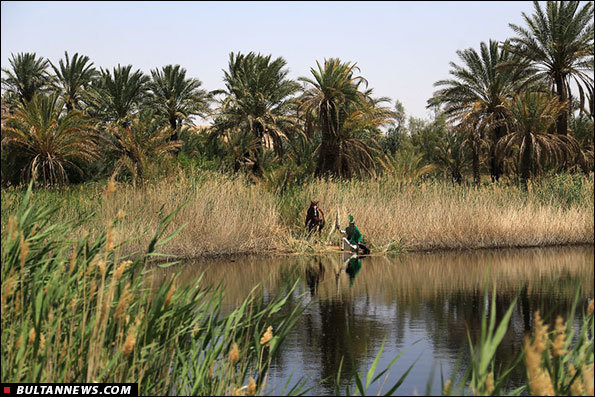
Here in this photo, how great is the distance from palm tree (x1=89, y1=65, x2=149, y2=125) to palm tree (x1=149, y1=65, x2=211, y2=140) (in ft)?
4.10

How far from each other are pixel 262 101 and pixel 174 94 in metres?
8.12

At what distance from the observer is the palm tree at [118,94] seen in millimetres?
40969

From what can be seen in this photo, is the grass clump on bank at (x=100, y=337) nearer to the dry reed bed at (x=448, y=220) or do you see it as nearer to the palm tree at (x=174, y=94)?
the dry reed bed at (x=448, y=220)

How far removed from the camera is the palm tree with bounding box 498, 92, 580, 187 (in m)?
33.3

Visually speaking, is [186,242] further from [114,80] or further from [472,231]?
[114,80]

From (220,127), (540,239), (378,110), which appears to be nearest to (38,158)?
(220,127)

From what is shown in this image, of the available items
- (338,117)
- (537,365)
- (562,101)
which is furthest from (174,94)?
(537,365)

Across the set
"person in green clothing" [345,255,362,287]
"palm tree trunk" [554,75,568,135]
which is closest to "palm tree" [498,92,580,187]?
"palm tree trunk" [554,75,568,135]

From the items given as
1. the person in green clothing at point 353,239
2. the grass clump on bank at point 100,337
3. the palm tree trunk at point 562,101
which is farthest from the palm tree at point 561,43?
the grass clump on bank at point 100,337

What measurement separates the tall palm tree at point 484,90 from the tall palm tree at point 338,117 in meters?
6.12

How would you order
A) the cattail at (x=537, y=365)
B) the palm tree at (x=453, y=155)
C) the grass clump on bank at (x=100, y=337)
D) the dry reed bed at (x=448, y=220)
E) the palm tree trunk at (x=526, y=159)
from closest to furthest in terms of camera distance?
the cattail at (x=537, y=365)
the grass clump on bank at (x=100, y=337)
the dry reed bed at (x=448, y=220)
the palm tree trunk at (x=526, y=159)
the palm tree at (x=453, y=155)

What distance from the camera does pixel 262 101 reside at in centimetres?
3797

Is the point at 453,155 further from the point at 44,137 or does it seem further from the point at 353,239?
the point at 353,239

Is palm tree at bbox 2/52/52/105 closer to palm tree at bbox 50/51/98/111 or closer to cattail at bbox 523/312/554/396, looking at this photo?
palm tree at bbox 50/51/98/111
